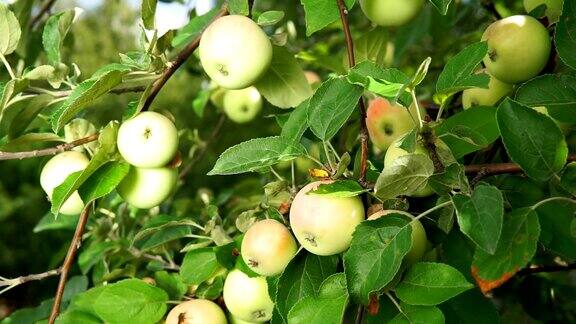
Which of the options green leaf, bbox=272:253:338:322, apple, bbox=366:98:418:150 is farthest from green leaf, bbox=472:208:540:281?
apple, bbox=366:98:418:150

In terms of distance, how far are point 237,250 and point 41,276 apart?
322 millimetres

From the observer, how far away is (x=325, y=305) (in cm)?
77

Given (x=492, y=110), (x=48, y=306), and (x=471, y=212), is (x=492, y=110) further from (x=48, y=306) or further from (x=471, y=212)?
(x=48, y=306)

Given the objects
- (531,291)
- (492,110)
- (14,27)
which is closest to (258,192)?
(531,291)

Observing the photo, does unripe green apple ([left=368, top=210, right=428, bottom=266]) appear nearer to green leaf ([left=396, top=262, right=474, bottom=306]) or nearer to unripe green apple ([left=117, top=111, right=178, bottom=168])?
green leaf ([left=396, top=262, right=474, bottom=306])

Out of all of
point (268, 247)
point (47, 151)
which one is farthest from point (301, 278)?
point (47, 151)

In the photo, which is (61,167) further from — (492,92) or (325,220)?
(492,92)

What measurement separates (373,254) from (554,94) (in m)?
0.28

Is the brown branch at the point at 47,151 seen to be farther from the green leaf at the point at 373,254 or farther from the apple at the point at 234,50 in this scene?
the green leaf at the point at 373,254

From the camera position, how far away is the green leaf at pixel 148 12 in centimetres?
93

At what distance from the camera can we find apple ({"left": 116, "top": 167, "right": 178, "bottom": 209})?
0.97 metres

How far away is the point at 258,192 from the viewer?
5.41ft

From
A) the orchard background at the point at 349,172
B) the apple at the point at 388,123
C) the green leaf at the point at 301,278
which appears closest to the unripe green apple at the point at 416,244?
the orchard background at the point at 349,172

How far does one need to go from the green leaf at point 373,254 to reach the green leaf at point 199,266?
0.34m
